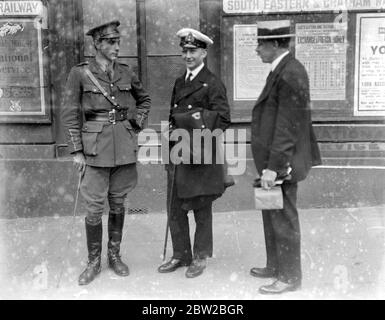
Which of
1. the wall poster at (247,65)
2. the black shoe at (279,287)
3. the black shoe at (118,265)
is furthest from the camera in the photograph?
the wall poster at (247,65)

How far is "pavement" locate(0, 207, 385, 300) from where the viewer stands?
15.5ft

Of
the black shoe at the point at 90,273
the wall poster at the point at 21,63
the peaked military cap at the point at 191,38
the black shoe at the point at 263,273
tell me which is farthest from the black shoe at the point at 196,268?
the wall poster at the point at 21,63

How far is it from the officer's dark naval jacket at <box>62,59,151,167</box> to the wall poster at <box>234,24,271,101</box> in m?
2.27

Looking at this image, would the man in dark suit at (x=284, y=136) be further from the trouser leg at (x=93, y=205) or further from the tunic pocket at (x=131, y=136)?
the trouser leg at (x=93, y=205)

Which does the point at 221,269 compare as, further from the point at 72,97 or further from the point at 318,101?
the point at 318,101

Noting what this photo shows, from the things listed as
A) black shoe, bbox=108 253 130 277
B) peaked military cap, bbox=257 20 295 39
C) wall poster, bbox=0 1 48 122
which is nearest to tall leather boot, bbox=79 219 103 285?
black shoe, bbox=108 253 130 277

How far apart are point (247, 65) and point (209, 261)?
266cm

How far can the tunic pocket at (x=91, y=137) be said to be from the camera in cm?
498

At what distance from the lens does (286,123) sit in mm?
4387

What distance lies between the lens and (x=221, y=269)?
17.3 ft

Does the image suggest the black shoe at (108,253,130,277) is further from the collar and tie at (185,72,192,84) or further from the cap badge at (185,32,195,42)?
the cap badge at (185,32,195,42)

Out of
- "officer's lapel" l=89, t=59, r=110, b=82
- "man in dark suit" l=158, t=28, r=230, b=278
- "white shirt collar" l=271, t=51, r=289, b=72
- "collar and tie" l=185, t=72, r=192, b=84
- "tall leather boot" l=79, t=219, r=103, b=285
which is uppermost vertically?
"white shirt collar" l=271, t=51, r=289, b=72

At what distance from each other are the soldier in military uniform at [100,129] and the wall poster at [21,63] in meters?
2.06

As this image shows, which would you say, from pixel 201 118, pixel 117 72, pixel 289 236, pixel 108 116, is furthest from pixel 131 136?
pixel 289 236
